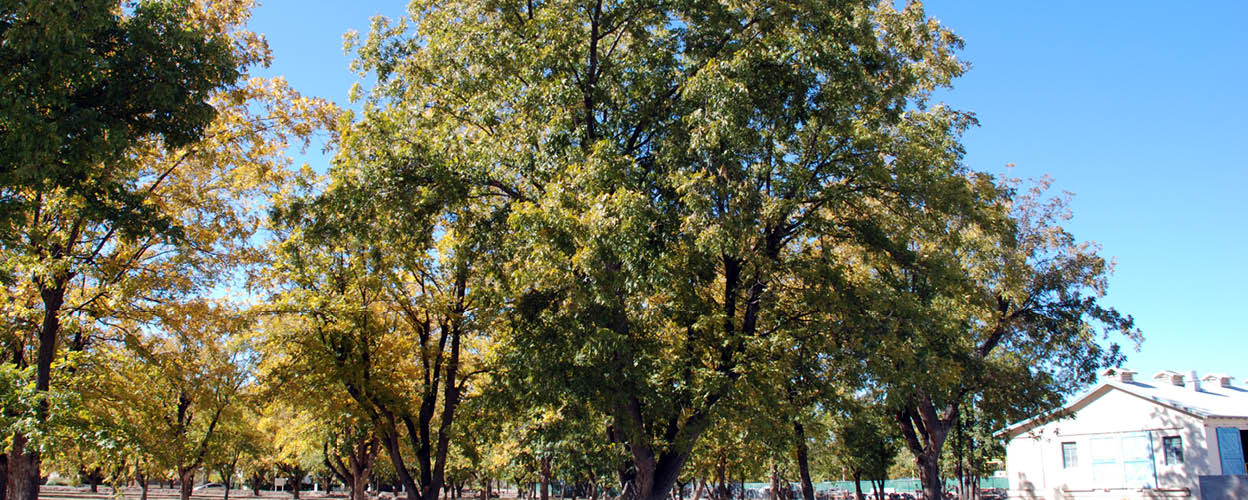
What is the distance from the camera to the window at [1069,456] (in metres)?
36.1

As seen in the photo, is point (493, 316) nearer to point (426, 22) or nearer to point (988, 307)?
point (426, 22)

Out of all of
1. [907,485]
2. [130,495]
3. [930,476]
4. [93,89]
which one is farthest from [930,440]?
[130,495]

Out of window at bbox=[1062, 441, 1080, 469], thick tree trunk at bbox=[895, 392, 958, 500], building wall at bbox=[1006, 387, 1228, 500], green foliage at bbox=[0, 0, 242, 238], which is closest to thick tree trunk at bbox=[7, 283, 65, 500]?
green foliage at bbox=[0, 0, 242, 238]

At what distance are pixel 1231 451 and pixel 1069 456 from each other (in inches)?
271

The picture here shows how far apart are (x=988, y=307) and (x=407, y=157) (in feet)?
51.4

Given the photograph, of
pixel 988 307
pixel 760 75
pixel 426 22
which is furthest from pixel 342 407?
pixel 988 307

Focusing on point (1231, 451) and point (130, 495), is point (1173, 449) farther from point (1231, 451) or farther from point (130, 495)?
point (130, 495)

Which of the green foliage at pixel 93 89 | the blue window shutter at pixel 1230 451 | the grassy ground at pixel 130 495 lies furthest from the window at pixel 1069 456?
the grassy ground at pixel 130 495

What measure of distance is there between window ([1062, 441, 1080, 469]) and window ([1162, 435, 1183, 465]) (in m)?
4.32

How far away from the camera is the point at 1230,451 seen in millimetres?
30391

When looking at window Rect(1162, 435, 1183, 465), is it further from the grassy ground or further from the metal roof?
the grassy ground

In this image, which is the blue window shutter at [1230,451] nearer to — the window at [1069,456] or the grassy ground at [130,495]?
→ the window at [1069,456]

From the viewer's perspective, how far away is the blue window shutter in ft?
98.9

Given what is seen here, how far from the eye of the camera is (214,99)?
16938mm
